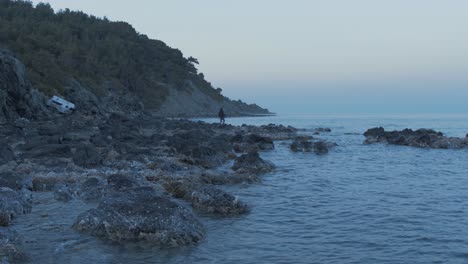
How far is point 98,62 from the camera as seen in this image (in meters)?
97.6

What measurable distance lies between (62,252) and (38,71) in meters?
61.8

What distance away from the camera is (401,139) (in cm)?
4591

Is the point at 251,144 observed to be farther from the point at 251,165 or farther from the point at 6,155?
the point at 6,155

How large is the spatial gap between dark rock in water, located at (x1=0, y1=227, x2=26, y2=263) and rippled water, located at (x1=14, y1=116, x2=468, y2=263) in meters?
0.31

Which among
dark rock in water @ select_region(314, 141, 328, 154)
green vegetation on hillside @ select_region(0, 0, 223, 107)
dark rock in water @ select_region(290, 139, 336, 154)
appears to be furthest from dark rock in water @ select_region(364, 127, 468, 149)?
green vegetation on hillside @ select_region(0, 0, 223, 107)

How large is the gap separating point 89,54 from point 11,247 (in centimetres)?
9142

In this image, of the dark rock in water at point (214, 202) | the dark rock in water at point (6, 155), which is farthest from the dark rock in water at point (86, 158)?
the dark rock in water at point (214, 202)

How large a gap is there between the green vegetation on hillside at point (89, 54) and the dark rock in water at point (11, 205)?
1920 inches

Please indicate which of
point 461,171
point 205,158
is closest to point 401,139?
point 461,171

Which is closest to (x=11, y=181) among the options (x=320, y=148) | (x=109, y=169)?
(x=109, y=169)

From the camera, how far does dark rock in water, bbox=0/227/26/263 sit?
355 inches

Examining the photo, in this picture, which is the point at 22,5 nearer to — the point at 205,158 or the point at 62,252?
the point at 205,158

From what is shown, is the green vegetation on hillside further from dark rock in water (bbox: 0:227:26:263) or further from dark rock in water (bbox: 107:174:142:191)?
dark rock in water (bbox: 0:227:26:263)

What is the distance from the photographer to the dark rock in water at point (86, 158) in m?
21.4
